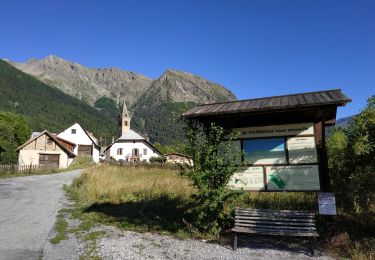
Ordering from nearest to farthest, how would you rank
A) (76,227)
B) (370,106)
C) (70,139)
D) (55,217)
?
(370,106), (76,227), (55,217), (70,139)

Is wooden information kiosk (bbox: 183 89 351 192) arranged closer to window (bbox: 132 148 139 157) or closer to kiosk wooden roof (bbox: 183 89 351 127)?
→ kiosk wooden roof (bbox: 183 89 351 127)

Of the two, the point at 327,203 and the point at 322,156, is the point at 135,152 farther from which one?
the point at 327,203

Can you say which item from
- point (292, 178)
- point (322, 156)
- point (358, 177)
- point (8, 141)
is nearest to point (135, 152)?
point (8, 141)

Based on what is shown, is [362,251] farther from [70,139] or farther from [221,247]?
[70,139]

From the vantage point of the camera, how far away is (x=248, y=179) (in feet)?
35.6

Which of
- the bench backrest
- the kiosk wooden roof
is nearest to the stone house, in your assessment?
the kiosk wooden roof

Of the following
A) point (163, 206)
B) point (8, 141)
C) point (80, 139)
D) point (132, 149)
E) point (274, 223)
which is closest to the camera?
point (274, 223)

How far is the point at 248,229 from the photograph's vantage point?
9.05 metres

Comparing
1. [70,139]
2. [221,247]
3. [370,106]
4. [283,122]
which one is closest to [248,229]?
[221,247]

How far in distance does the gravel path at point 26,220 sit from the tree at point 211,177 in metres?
4.45

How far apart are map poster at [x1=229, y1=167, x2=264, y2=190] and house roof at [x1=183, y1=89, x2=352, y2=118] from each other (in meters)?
1.92

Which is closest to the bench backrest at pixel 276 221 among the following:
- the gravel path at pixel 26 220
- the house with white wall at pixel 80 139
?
the gravel path at pixel 26 220

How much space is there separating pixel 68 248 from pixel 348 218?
789 centimetres

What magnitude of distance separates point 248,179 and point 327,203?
Result: 2.47m
